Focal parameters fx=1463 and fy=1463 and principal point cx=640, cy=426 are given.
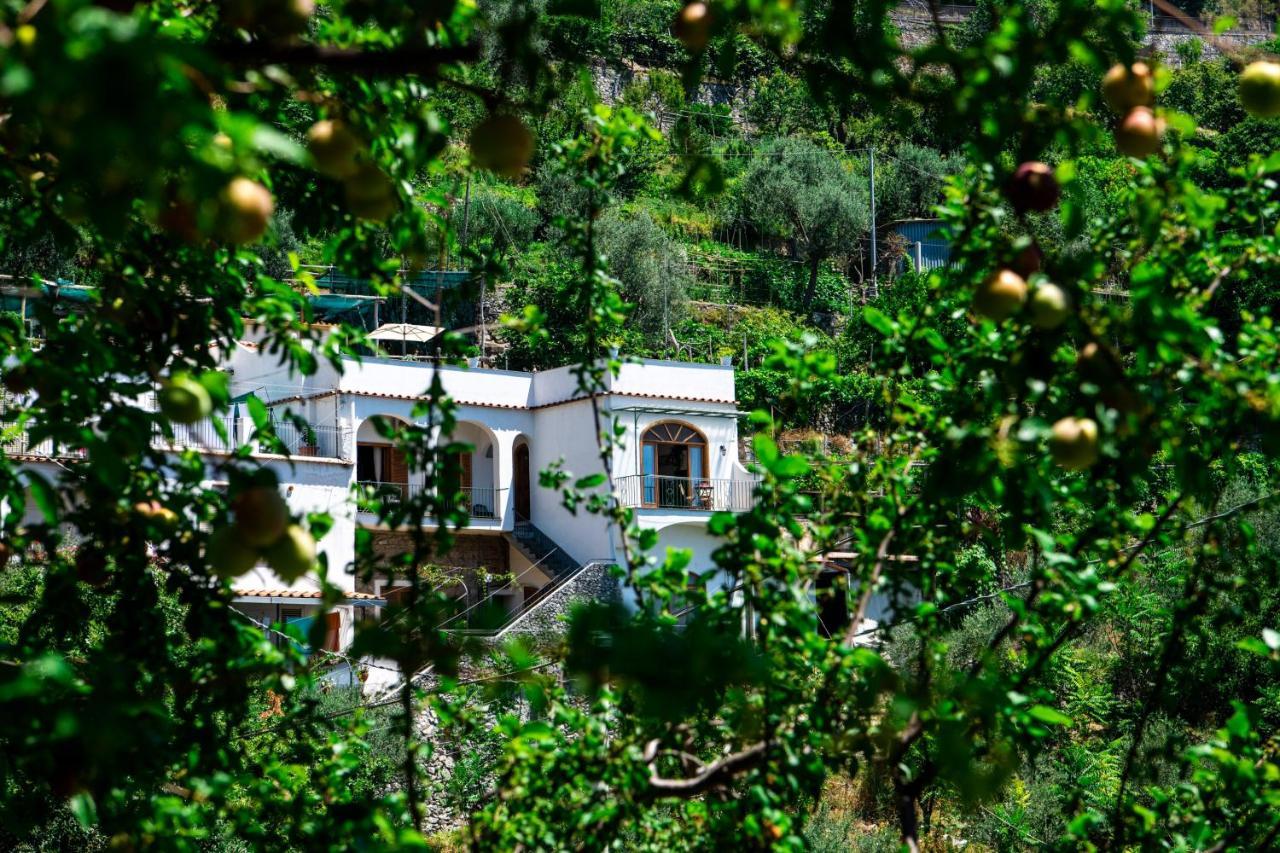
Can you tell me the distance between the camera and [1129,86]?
215 centimetres

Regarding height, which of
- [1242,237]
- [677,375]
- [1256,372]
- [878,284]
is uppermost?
[878,284]

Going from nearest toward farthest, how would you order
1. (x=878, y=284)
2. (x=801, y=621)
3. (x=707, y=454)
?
1. (x=801, y=621)
2. (x=707, y=454)
3. (x=878, y=284)

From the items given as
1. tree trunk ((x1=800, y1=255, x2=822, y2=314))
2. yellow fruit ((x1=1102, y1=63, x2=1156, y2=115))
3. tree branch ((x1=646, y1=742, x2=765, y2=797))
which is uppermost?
tree trunk ((x1=800, y1=255, x2=822, y2=314))

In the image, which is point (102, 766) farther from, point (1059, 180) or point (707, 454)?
point (707, 454)

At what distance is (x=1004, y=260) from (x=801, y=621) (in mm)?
883

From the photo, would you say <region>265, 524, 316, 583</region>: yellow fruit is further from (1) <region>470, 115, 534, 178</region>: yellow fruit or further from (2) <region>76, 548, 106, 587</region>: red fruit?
(2) <region>76, 548, 106, 587</region>: red fruit

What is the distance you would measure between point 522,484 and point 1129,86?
905 inches

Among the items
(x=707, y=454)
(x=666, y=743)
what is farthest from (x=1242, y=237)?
(x=707, y=454)

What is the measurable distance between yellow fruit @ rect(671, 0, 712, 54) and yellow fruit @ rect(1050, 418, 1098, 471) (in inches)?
30.3

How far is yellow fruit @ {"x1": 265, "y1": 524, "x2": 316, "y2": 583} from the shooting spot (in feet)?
5.93

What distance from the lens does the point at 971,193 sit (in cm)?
288

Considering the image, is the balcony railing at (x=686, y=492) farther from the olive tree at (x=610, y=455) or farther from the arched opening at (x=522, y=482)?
the olive tree at (x=610, y=455)

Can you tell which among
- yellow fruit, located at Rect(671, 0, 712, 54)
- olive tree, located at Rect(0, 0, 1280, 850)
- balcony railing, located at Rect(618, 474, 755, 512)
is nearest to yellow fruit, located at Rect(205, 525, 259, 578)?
olive tree, located at Rect(0, 0, 1280, 850)

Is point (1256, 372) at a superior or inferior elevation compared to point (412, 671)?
superior
